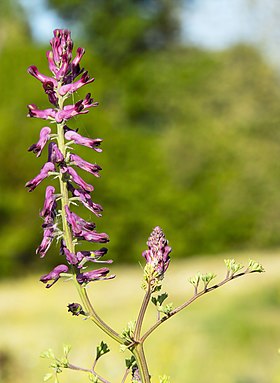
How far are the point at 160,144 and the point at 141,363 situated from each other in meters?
28.0

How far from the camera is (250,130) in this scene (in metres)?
23.5

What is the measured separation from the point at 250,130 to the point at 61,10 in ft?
54.7

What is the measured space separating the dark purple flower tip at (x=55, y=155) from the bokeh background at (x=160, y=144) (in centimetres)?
803

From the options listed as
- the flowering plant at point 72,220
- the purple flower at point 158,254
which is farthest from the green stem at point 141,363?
the purple flower at point 158,254

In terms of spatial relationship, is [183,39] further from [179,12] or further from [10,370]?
[10,370]

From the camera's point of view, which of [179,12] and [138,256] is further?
[179,12]

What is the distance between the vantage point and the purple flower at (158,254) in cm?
165

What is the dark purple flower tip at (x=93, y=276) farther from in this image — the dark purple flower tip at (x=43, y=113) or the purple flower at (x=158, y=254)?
the dark purple flower tip at (x=43, y=113)

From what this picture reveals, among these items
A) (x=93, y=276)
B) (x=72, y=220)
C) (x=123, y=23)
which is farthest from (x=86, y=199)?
(x=123, y=23)

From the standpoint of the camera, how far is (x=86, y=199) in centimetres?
166

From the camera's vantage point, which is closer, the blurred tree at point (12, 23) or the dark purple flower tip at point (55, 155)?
the dark purple flower tip at point (55, 155)

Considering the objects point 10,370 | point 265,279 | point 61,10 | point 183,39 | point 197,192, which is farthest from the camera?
point 183,39

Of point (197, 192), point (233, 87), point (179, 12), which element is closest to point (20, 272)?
point (197, 192)

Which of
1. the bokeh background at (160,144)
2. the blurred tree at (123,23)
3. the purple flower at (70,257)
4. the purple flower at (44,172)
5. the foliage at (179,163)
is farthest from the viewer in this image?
the blurred tree at (123,23)
